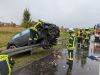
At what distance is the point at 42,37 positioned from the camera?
1762 centimetres

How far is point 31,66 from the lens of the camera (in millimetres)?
12484

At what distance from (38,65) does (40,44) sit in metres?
4.67

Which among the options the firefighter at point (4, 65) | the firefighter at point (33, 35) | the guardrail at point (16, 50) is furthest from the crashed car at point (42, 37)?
the firefighter at point (4, 65)

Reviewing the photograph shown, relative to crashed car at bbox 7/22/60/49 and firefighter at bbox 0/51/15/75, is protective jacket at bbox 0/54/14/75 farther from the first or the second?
crashed car at bbox 7/22/60/49

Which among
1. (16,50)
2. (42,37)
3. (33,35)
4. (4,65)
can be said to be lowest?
(4,65)

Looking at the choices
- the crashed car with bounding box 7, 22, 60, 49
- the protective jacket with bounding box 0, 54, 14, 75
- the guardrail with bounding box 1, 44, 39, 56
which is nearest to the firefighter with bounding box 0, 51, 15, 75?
the protective jacket with bounding box 0, 54, 14, 75

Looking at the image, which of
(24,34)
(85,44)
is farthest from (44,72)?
(85,44)

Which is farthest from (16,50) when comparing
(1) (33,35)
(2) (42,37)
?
(2) (42,37)

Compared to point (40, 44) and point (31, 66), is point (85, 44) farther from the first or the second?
point (31, 66)

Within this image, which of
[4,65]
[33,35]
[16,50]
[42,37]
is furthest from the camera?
[42,37]

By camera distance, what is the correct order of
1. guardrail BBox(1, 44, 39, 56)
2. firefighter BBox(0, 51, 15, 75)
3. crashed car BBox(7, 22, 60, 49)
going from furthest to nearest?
1. crashed car BBox(7, 22, 60, 49)
2. guardrail BBox(1, 44, 39, 56)
3. firefighter BBox(0, 51, 15, 75)

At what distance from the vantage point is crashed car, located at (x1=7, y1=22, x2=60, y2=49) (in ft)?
56.2

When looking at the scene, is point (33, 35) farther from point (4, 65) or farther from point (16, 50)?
point (4, 65)

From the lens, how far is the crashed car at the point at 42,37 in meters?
17.1
